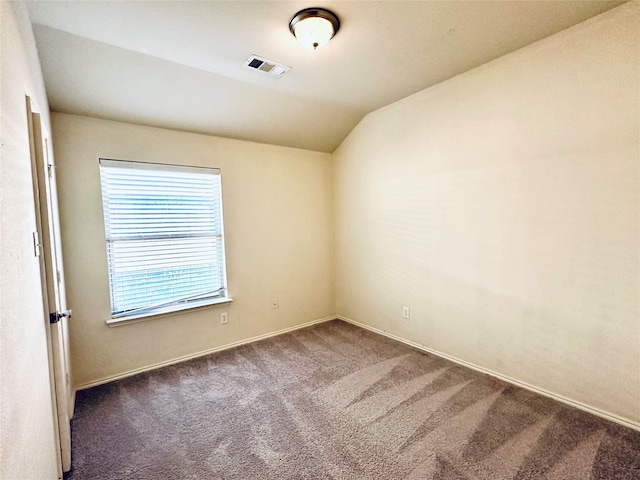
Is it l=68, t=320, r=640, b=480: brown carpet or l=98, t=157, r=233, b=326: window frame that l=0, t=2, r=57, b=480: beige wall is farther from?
l=98, t=157, r=233, b=326: window frame

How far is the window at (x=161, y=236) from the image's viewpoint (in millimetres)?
2596

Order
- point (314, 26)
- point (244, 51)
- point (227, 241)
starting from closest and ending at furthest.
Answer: point (314, 26), point (244, 51), point (227, 241)

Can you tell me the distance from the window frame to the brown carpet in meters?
0.55

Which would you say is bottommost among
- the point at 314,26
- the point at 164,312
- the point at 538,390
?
the point at 538,390

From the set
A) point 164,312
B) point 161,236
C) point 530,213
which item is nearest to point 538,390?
point 530,213

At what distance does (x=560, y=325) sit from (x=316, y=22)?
269cm

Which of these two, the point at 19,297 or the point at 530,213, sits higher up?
the point at 530,213

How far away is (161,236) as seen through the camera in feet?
9.20

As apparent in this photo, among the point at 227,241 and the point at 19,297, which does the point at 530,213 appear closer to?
the point at 227,241

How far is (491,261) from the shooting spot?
2465 millimetres

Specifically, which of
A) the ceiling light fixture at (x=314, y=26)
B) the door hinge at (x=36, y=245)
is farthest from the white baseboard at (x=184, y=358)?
the ceiling light fixture at (x=314, y=26)

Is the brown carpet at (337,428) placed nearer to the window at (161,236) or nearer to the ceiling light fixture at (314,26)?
the window at (161,236)

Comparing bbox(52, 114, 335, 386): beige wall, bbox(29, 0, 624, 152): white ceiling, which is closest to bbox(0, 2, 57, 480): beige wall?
bbox(29, 0, 624, 152): white ceiling

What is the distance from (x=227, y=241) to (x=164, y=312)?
0.93 metres
